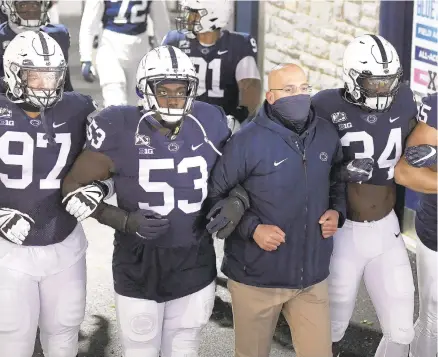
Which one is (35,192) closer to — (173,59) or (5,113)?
(5,113)

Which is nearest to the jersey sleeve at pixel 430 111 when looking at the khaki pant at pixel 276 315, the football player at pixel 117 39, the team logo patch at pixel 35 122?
the khaki pant at pixel 276 315

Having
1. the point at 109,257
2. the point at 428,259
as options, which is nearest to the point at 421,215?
the point at 428,259

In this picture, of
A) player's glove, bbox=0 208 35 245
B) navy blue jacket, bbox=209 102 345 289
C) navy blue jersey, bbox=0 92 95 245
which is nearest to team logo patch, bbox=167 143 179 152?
navy blue jacket, bbox=209 102 345 289

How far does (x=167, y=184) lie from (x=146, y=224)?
0.61 ft

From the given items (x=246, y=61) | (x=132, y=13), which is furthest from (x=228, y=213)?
(x=132, y=13)

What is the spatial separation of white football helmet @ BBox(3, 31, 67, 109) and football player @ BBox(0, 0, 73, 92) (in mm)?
1600

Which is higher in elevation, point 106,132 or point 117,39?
point 106,132

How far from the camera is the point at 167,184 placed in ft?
12.9

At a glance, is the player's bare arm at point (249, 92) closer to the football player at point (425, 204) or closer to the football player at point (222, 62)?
the football player at point (222, 62)

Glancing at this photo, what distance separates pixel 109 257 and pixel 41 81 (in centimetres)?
242

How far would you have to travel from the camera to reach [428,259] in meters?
4.34

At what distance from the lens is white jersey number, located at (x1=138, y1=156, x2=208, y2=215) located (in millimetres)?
3914

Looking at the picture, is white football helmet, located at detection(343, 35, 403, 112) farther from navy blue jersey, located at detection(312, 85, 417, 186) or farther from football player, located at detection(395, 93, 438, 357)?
football player, located at detection(395, 93, 438, 357)

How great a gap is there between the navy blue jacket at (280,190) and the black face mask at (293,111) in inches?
1.7
